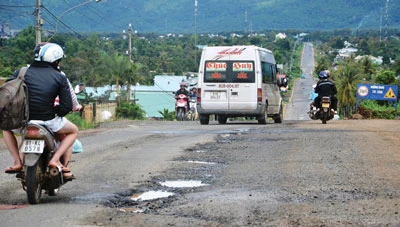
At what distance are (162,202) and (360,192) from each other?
2.43m

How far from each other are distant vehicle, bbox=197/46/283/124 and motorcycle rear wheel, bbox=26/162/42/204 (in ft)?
58.8

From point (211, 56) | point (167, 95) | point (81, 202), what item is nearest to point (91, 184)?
point (81, 202)

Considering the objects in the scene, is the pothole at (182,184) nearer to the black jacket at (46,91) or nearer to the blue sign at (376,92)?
the black jacket at (46,91)

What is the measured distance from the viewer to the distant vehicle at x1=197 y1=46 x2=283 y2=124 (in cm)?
2741

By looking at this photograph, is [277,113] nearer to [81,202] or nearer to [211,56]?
[211,56]

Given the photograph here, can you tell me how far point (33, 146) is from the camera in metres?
9.70

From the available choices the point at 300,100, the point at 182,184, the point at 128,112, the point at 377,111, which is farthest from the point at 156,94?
the point at 182,184

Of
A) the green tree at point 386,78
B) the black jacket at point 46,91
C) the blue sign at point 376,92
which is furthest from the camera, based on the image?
the green tree at point 386,78

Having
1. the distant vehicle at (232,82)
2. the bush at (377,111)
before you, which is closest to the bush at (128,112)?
the bush at (377,111)

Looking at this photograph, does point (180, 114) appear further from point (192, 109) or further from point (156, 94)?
point (156, 94)

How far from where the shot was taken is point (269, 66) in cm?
2928

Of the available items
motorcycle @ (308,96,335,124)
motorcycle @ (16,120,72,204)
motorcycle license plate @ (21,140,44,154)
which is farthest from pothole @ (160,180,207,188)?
motorcycle @ (308,96,335,124)

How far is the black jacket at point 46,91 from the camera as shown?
10008 millimetres

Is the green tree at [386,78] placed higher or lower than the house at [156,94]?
higher
